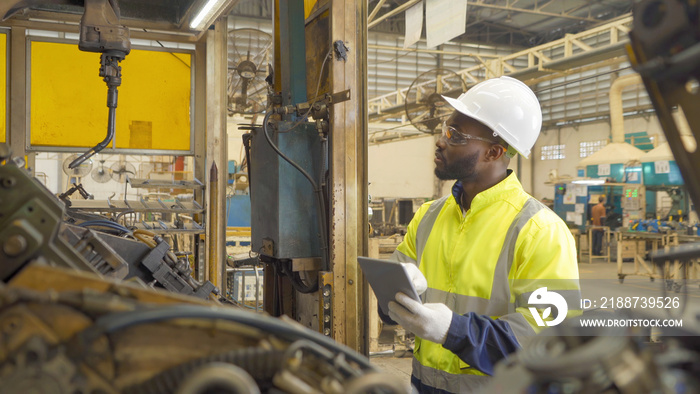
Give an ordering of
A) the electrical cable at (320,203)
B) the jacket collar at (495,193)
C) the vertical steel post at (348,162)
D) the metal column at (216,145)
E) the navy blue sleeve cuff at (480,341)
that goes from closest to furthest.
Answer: the navy blue sleeve cuff at (480,341) → the jacket collar at (495,193) → the vertical steel post at (348,162) → the electrical cable at (320,203) → the metal column at (216,145)

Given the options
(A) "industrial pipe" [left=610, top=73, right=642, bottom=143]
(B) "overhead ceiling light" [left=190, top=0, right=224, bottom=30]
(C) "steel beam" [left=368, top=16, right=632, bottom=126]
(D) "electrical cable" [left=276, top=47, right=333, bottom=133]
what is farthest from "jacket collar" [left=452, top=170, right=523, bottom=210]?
(A) "industrial pipe" [left=610, top=73, right=642, bottom=143]

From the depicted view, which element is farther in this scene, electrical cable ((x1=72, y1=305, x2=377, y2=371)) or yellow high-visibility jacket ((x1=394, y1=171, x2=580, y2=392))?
yellow high-visibility jacket ((x1=394, y1=171, x2=580, y2=392))

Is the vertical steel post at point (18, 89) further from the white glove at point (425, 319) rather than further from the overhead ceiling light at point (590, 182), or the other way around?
the overhead ceiling light at point (590, 182)

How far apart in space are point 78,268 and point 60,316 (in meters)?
0.29

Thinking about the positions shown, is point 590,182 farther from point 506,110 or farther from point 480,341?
point 480,341

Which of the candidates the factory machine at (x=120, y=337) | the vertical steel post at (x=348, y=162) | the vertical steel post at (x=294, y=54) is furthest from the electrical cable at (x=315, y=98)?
the factory machine at (x=120, y=337)

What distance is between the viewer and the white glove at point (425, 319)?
5.29 ft

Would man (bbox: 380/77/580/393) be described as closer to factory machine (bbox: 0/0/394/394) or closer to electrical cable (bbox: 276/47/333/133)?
electrical cable (bbox: 276/47/333/133)

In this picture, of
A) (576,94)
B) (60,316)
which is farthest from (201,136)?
(576,94)

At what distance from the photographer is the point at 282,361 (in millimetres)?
687

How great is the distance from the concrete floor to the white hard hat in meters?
3.24

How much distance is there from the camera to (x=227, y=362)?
2.19 feet

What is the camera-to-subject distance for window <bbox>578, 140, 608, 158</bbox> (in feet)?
A: 61.1

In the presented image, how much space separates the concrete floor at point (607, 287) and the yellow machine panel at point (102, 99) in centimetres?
269
